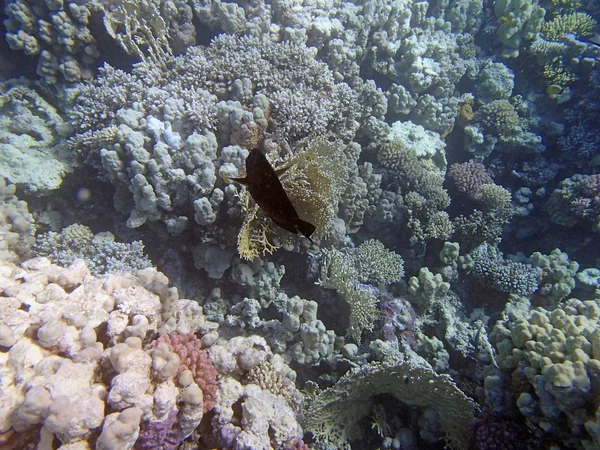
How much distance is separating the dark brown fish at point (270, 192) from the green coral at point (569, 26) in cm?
1016

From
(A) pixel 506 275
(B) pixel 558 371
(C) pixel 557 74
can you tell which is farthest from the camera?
(C) pixel 557 74

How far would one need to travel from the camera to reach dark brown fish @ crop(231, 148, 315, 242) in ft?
5.74

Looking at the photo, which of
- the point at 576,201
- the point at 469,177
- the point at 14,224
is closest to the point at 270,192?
the point at 14,224

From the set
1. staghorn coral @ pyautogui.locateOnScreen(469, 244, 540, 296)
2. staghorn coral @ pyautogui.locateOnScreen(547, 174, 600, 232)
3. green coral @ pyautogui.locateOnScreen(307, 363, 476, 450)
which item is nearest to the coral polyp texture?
green coral @ pyautogui.locateOnScreen(307, 363, 476, 450)

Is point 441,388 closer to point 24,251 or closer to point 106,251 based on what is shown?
point 106,251

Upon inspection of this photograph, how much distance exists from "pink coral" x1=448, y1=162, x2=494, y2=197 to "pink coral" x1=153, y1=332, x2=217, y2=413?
228 inches

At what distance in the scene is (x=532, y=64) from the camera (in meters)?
8.06

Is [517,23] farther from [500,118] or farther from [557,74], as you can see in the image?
[500,118]

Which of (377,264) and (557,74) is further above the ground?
(557,74)

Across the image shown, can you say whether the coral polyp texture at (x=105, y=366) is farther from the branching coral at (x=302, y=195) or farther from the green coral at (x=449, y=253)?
the green coral at (x=449, y=253)

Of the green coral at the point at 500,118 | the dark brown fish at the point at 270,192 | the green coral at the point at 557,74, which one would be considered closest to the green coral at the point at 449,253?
the green coral at the point at 500,118

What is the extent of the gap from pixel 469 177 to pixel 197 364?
6.07 meters

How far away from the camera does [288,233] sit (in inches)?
167

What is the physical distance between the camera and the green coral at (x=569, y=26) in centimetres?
816
